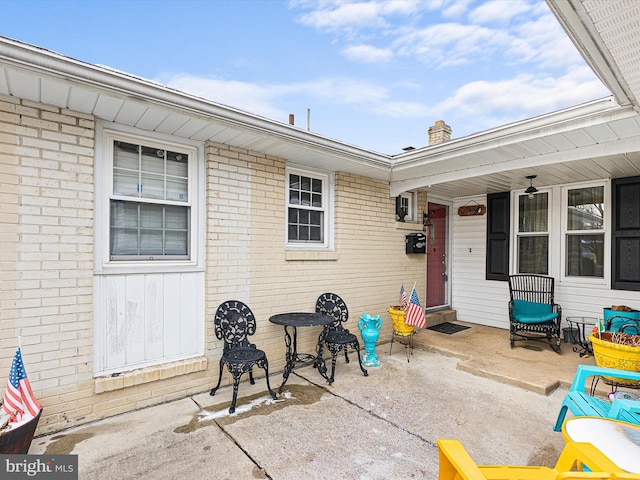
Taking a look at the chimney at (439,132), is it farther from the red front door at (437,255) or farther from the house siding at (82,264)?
the house siding at (82,264)

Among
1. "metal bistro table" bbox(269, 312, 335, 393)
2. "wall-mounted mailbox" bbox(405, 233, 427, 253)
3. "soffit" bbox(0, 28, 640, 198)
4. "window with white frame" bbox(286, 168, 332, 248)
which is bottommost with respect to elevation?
"metal bistro table" bbox(269, 312, 335, 393)

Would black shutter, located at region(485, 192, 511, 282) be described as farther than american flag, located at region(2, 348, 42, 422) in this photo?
Yes

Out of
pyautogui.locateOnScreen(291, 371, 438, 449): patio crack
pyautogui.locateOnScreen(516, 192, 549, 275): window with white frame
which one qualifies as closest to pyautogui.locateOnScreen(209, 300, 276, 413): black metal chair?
pyautogui.locateOnScreen(291, 371, 438, 449): patio crack

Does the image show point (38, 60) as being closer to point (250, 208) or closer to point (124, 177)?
point (124, 177)

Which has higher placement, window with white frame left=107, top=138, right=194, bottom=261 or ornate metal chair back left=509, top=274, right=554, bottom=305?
window with white frame left=107, top=138, right=194, bottom=261

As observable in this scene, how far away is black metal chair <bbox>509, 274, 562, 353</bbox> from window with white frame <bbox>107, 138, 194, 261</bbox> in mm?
4704

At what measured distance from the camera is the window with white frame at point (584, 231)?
5152 mm

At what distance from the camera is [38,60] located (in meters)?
2.22

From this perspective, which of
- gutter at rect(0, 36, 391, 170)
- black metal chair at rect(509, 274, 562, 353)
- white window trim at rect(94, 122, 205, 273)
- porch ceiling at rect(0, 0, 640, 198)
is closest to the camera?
porch ceiling at rect(0, 0, 640, 198)

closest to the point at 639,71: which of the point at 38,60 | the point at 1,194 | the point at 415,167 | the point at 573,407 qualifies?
the point at 573,407

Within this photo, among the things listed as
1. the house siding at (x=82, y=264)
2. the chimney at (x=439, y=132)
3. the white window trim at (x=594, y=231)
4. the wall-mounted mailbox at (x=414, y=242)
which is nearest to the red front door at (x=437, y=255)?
the wall-mounted mailbox at (x=414, y=242)

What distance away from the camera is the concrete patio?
7.70ft

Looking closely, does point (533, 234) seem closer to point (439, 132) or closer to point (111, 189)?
point (439, 132)

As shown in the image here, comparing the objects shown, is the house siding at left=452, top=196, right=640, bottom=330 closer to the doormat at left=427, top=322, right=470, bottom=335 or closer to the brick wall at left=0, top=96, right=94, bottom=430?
the doormat at left=427, top=322, right=470, bottom=335
